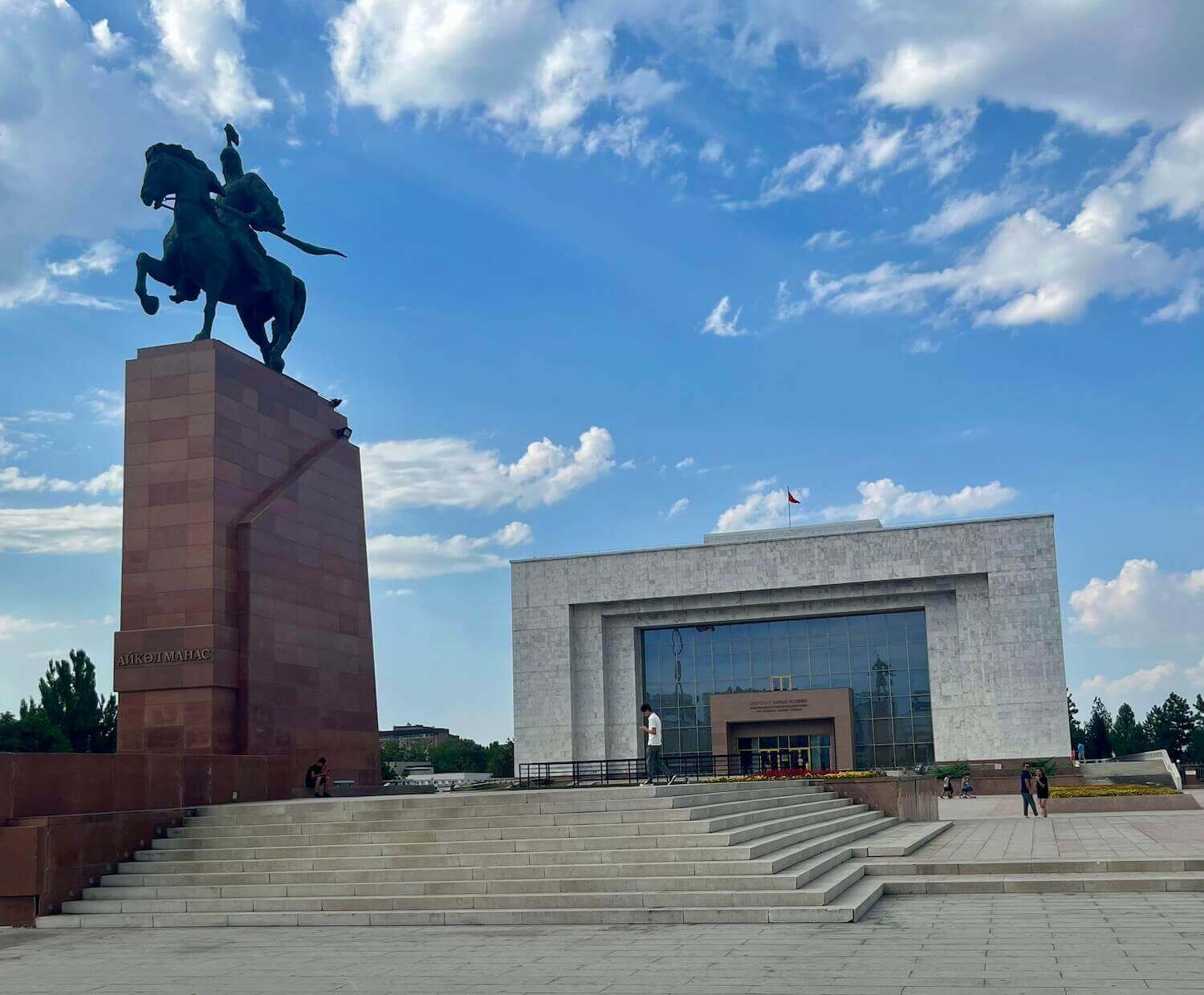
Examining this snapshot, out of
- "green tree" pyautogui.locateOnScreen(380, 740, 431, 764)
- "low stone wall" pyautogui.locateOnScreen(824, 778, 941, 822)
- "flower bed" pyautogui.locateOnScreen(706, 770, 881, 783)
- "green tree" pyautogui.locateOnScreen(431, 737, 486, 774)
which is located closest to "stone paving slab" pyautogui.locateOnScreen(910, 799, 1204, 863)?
"low stone wall" pyautogui.locateOnScreen(824, 778, 941, 822)

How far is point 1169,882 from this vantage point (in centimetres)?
1323

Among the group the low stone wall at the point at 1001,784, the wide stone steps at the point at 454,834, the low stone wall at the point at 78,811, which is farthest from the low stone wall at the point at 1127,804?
the low stone wall at the point at 78,811

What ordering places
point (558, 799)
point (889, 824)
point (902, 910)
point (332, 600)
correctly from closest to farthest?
point (902, 910) → point (558, 799) → point (889, 824) → point (332, 600)

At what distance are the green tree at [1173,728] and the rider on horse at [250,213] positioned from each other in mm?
75031

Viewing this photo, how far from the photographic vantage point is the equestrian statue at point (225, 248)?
2209 centimetres

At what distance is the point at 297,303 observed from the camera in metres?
24.8

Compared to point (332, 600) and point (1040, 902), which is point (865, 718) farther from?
point (1040, 902)

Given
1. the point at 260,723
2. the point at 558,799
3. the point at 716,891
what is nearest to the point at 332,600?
the point at 260,723

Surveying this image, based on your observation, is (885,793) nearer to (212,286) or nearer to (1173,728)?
(212,286)

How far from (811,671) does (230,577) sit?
116 ft

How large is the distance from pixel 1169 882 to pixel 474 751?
327ft

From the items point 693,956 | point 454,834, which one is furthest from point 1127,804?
point 693,956

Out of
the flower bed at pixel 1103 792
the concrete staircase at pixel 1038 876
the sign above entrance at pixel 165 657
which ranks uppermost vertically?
the sign above entrance at pixel 165 657

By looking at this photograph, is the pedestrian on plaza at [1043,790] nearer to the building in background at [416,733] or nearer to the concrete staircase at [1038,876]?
the concrete staircase at [1038,876]
